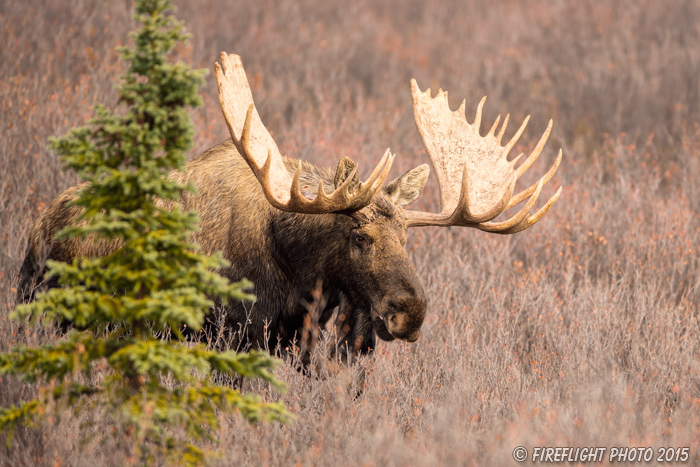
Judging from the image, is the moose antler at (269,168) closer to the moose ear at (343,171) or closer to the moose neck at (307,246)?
the moose ear at (343,171)

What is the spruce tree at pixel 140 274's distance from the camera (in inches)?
95.0

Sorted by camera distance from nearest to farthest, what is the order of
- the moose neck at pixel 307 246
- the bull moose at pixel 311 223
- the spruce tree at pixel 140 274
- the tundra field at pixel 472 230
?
1. the spruce tree at pixel 140 274
2. the tundra field at pixel 472 230
3. the bull moose at pixel 311 223
4. the moose neck at pixel 307 246

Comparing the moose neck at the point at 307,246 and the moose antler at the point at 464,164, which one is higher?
the moose antler at the point at 464,164

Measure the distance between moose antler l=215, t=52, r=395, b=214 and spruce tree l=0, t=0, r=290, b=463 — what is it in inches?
28.9

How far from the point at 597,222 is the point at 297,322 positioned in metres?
3.13

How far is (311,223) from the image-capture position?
383 cm

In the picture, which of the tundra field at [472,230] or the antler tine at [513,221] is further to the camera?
the antler tine at [513,221]

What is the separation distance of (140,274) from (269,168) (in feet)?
3.68

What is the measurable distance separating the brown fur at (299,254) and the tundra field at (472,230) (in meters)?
0.31

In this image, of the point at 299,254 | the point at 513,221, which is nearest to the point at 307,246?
the point at 299,254

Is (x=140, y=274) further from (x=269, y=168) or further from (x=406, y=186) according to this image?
(x=406, y=186)

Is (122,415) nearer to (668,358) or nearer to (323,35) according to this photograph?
(668,358)

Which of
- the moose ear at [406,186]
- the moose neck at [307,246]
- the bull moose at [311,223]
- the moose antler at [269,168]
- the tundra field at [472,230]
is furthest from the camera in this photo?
the moose ear at [406,186]

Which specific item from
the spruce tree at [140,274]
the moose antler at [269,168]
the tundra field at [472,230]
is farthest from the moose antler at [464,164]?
the spruce tree at [140,274]
